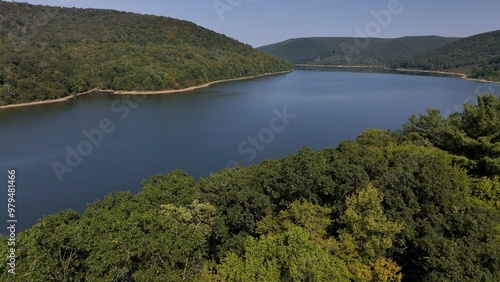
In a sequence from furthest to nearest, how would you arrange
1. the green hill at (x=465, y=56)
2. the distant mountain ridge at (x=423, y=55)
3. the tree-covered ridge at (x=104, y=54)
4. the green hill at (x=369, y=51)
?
the green hill at (x=369, y=51)
the green hill at (x=465, y=56)
the distant mountain ridge at (x=423, y=55)
the tree-covered ridge at (x=104, y=54)

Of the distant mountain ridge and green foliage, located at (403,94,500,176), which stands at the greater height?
the distant mountain ridge

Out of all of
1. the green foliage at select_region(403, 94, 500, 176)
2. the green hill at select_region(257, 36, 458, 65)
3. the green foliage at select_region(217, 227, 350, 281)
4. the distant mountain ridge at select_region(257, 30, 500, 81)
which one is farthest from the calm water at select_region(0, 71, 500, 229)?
the green hill at select_region(257, 36, 458, 65)

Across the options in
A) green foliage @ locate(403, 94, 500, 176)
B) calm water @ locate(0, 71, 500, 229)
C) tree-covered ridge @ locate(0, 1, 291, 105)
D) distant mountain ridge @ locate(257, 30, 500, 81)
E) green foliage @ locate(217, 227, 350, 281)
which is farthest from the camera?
distant mountain ridge @ locate(257, 30, 500, 81)

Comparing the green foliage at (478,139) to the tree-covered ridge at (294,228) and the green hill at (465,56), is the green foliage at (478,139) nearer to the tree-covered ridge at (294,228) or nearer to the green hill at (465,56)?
the tree-covered ridge at (294,228)

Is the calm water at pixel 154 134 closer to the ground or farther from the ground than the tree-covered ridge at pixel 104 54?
closer to the ground

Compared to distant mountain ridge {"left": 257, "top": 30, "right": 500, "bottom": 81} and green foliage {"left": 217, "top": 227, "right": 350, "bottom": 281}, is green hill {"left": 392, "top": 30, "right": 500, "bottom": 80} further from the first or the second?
green foliage {"left": 217, "top": 227, "right": 350, "bottom": 281}

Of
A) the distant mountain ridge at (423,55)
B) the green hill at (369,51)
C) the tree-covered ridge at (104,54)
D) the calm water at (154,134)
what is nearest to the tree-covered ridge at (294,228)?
the calm water at (154,134)

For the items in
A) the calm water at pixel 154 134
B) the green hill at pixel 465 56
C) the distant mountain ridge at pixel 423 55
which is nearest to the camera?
the calm water at pixel 154 134

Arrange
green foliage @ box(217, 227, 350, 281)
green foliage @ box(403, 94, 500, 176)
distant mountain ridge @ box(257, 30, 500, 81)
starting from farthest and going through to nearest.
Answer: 1. distant mountain ridge @ box(257, 30, 500, 81)
2. green foliage @ box(403, 94, 500, 176)
3. green foliage @ box(217, 227, 350, 281)

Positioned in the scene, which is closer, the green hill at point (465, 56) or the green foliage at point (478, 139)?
the green foliage at point (478, 139)
